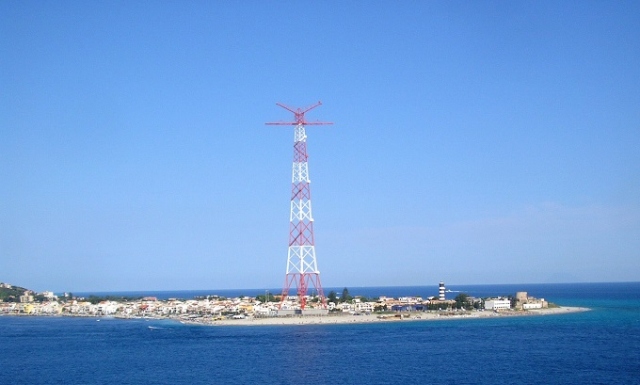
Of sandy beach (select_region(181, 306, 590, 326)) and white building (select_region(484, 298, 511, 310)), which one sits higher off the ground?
white building (select_region(484, 298, 511, 310))

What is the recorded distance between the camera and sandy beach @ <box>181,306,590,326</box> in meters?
35.5

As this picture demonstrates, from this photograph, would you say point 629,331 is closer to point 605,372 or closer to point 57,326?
point 605,372

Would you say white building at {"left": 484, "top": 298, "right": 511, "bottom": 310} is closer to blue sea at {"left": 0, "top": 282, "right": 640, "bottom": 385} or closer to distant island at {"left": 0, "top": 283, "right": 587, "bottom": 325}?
distant island at {"left": 0, "top": 283, "right": 587, "bottom": 325}

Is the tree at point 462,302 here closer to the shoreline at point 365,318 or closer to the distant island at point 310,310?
the distant island at point 310,310

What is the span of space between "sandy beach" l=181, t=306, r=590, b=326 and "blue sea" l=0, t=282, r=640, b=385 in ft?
6.45

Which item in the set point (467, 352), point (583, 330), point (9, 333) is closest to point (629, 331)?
point (583, 330)

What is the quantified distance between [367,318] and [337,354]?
15536 millimetres

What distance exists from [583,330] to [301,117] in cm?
1505

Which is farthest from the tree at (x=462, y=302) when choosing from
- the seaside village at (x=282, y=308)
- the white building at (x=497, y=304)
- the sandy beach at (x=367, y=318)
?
the sandy beach at (x=367, y=318)

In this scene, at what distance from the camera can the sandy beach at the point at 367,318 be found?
35.5 metres

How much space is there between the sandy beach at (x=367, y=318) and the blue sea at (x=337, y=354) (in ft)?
6.45

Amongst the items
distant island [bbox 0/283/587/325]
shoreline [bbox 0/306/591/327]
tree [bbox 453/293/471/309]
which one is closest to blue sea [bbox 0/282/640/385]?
shoreline [bbox 0/306/591/327]

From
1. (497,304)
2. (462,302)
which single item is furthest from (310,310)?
(497,304)

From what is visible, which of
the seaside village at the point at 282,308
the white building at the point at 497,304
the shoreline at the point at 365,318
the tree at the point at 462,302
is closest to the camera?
the shoreline at the point at 365,318
